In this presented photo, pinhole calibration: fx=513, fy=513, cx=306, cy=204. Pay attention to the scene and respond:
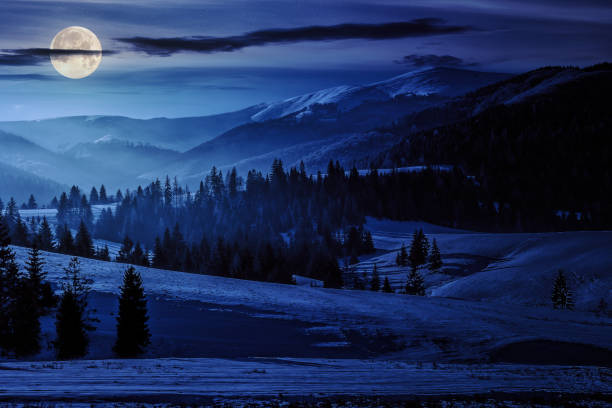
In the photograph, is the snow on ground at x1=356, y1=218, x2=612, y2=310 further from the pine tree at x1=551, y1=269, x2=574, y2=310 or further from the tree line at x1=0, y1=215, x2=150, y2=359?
the tree line at x1=0, y1=215, x2=150, y2=359

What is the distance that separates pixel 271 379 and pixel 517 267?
237ft

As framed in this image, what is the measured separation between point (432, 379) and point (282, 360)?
979 cm

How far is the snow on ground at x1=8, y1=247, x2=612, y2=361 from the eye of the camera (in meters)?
37.2

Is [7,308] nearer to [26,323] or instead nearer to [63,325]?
[26,323]

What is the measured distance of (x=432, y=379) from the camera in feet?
80.0

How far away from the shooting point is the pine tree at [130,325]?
1276 inches

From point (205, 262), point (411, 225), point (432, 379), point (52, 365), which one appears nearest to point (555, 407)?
point (432, 379)

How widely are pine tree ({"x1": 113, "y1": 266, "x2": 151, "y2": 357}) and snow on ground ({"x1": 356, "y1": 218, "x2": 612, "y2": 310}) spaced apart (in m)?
53.9

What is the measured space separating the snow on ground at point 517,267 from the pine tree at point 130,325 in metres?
53.9

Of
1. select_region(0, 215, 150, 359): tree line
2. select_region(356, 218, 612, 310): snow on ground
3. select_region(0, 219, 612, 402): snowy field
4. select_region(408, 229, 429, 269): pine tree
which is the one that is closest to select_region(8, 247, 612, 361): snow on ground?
select_region(0, 219, 612, 402): snowy field

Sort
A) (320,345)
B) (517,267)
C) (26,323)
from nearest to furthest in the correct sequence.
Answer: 1. (26,323)
2. (320,345)
3. (517,267)

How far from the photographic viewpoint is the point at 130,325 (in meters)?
32.7

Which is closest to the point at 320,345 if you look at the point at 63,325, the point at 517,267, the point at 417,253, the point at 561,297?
the point at 63,325

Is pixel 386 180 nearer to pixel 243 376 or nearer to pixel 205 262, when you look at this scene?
pixel 205 262
